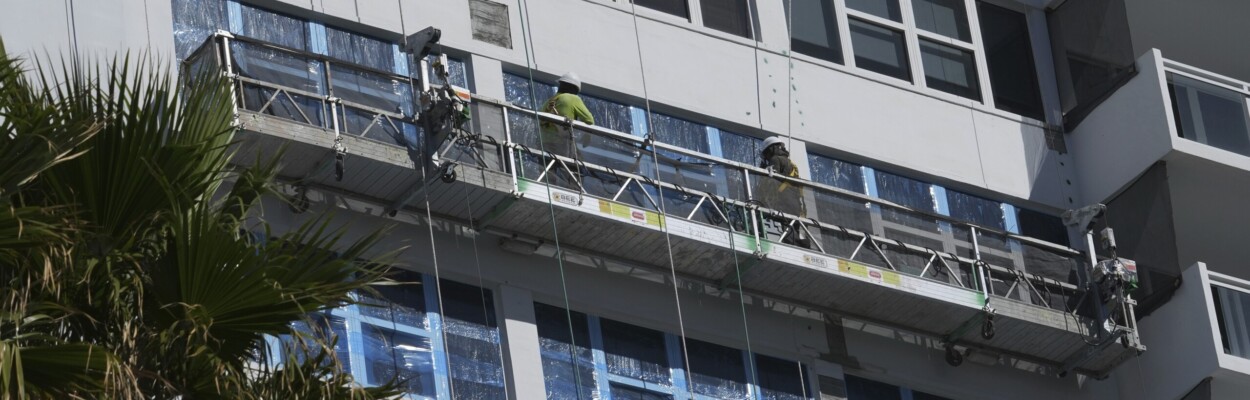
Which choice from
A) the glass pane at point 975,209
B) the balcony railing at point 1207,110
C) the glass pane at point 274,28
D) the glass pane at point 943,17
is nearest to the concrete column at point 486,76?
the glass pane at point 274,28

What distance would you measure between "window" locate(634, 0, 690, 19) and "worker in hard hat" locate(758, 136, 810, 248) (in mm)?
1973

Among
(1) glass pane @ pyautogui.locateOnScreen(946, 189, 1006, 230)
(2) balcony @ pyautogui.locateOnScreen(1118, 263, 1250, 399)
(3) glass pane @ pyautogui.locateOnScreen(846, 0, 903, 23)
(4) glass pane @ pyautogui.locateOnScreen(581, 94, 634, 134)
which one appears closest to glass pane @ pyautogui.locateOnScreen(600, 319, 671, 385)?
(4) glass pane @ pyautogui.locateOnScreen(581, 94, 634, 134)

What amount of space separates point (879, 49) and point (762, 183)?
419 centimetres

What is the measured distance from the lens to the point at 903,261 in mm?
25859

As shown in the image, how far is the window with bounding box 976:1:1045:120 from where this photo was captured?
29703 millimetres

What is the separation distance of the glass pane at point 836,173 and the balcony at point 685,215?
1315 mm

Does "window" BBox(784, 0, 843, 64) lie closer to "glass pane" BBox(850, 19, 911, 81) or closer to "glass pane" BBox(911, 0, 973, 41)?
"glass pane" BBox(850, 19, 911, 81)

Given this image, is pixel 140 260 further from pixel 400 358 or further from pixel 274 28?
pixel 274 28

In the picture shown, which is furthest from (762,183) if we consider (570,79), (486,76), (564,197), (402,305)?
(402,305)

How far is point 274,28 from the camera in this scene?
78.2ft

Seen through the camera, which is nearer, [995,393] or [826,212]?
[826,212]

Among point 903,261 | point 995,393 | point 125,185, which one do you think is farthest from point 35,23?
point 995,393

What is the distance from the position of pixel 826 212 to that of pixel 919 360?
230cm

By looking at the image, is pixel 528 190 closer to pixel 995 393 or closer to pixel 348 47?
pixel 348 47
